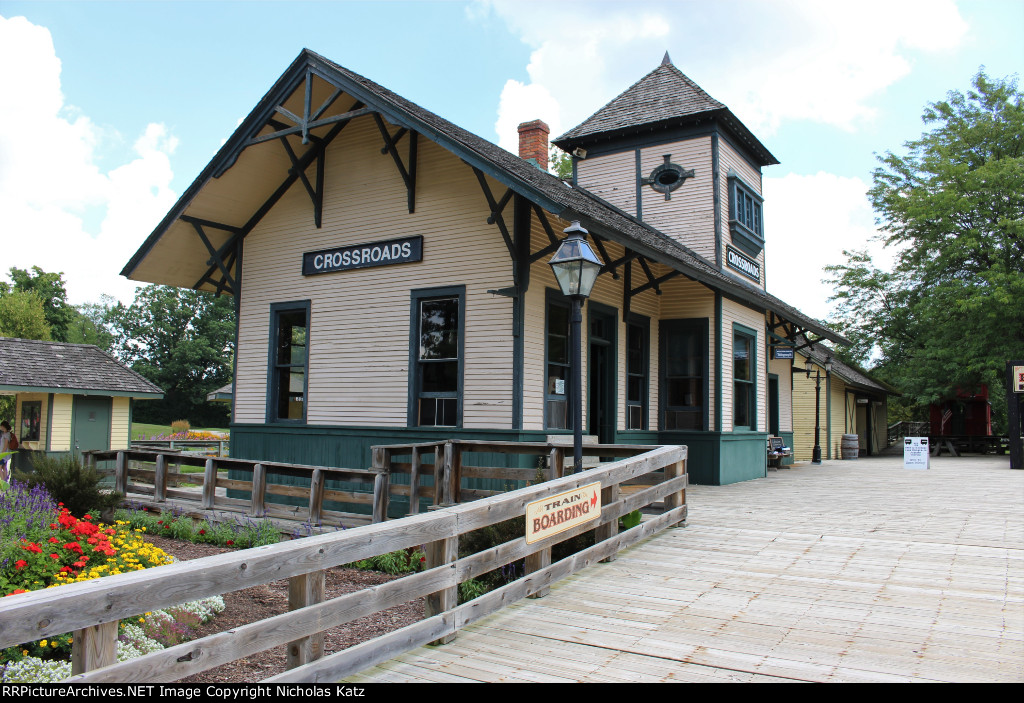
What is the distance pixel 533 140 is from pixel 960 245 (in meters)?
18.3

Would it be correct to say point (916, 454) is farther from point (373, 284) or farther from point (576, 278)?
point (576, 278)

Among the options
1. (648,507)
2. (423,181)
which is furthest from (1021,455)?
(423,181)

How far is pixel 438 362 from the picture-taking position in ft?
36.2

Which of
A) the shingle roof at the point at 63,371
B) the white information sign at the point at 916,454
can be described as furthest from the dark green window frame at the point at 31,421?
the white information sign at the point at 916,454

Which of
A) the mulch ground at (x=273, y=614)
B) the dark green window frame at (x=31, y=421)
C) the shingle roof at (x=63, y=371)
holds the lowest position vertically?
the mulch ground at (x=273, y=614)

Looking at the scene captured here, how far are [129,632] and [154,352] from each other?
64.7 metres

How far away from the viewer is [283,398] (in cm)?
1291

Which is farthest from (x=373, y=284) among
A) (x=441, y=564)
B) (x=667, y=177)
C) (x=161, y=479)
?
(x=667, y=177)

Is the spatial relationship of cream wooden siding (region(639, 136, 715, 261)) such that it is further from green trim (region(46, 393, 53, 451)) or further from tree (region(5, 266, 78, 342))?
tree (region(5, 266, 78, 342))

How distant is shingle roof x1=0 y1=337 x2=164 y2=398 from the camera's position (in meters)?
18.5

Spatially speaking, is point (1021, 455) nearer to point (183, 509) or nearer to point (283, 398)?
point (283, 398)

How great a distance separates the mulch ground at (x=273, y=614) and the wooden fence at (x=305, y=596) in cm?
113

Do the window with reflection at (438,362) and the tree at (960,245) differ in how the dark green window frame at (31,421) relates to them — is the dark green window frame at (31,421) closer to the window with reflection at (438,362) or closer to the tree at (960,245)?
the window with reflection at (438,362)

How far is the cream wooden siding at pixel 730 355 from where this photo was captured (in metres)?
13.9
